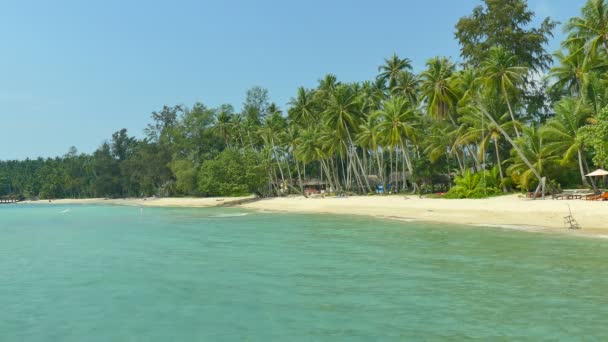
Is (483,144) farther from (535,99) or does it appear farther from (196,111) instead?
(196,111)

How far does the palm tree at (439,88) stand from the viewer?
143 feet

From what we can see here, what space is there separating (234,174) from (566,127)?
42107 mm

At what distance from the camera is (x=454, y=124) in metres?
46.2

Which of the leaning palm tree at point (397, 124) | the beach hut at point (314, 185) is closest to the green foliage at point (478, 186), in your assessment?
the leaning palm tree at point (397, 124)

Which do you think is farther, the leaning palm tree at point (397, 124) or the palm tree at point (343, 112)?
the palm tree at point (343, 112)

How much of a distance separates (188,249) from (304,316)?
11458 millimetres

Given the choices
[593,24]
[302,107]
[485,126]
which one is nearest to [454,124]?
[485,126]

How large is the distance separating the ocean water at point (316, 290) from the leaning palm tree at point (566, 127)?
1513 centimetres

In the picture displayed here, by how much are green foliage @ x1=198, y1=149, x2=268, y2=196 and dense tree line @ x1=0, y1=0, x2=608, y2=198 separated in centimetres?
19

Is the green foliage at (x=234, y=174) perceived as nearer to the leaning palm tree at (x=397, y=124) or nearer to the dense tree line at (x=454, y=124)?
the dense tree line at (x=454, y=124)

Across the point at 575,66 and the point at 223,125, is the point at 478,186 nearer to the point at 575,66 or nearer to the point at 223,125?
the point at 575,66

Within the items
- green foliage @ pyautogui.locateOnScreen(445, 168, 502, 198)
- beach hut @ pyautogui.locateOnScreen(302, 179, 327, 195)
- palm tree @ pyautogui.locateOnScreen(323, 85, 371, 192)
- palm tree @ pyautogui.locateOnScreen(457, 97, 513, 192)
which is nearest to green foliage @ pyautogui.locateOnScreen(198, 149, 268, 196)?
beach hut @ pyautogui.locateOnScreen(302, 179, 327, 195)

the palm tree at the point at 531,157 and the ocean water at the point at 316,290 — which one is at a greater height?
the palm tree at the point at 531,157

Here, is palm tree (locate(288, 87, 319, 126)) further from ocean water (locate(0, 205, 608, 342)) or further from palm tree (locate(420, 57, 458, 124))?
ocean water (locate(0, 205, 608, 342))
